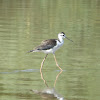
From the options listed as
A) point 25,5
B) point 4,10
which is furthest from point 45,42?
point 25,5

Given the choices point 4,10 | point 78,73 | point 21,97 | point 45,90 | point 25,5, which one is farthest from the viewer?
point 25,5

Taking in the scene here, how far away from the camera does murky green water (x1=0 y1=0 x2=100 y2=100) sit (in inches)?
424

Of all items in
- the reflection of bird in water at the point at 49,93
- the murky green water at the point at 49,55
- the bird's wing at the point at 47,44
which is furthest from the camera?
the bird's wing at the point at 47,44

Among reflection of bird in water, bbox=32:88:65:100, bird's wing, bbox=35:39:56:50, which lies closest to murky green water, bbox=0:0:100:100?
reflection of bird in water, bbox=32:88:65:100

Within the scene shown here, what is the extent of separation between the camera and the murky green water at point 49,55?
10.8 meters

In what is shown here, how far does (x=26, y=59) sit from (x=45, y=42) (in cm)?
149

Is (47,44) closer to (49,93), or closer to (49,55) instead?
(49,55)

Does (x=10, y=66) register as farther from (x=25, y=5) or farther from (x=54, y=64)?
(x=25, y=5)

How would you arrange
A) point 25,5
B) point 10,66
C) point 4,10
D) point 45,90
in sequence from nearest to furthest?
point 45,90
point 10,66
point 4,10
point 25,5

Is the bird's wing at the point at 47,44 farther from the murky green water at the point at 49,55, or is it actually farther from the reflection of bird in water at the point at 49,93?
the reflection of bird in water at the point at 49,93

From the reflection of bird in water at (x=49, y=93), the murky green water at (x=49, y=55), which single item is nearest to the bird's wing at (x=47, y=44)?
the murky green water at (x=49, y=55)

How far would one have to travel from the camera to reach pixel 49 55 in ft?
51.0

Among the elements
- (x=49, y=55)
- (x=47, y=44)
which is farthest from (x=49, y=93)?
(x=49, y=55)

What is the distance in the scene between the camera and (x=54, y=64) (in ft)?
45.6
